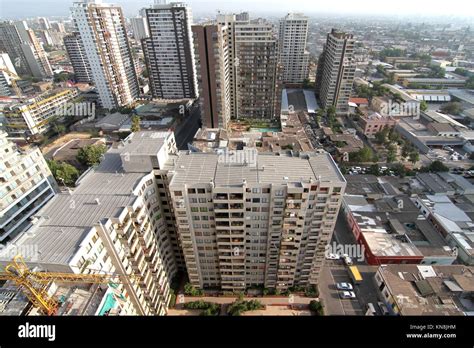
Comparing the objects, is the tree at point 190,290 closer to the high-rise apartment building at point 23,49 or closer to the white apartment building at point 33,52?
the white apartment building at point 33,52

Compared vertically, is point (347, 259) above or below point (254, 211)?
below

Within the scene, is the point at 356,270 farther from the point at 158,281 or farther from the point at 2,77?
the point at 2,77

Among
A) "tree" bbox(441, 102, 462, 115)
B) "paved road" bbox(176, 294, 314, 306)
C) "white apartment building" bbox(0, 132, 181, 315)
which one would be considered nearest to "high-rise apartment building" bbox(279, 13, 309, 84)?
"tree" bbox(441, 102, 462, 115)

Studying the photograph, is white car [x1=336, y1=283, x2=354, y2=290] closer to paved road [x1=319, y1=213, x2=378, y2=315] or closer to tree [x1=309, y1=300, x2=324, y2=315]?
paved road [x1=319, y1=213, x2=378, y2=315]

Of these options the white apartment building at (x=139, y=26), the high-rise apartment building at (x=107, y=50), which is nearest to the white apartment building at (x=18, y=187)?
the high-rise apartment building at (x=107, y=50)

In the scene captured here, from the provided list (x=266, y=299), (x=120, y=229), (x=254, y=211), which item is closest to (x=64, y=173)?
(x=120, y=229)
